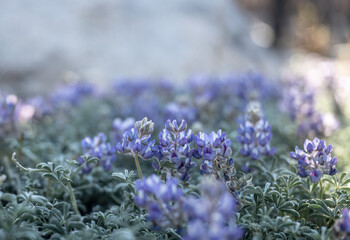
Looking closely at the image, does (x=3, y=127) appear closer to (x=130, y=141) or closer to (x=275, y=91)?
(x=130, y=141)

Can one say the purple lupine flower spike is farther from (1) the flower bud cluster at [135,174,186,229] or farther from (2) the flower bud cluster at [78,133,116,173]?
(2) the flower bud cluster at [78,133,116,173]

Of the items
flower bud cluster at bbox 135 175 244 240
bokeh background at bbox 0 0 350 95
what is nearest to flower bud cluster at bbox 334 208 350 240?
flower bud cluster at bbox 135 175 244 240

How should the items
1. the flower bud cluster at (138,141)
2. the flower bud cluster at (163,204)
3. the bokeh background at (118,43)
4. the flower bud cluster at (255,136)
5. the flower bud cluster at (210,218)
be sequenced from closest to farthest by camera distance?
the flower bud cluster at (210,218)
the flower bud cluster at (163,204)
the flower bud cluster at (138,141)
the flower bud cluster at (255,136)
the bokeh background at (118,43)

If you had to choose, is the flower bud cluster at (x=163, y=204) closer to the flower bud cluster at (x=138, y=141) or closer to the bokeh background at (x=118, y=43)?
the flower bud cluster at (x=138, y=141)

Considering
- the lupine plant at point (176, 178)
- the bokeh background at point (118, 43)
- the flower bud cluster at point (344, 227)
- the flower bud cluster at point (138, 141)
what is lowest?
the flower bud cluster at point (344, 227)

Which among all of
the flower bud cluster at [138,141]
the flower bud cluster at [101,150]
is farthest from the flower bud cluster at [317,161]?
the flower bud cluster at [101,150]

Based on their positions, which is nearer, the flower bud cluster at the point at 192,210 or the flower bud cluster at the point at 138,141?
the flower bud cluster at the point at 192,210

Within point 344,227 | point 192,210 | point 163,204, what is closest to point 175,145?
point 163,204
